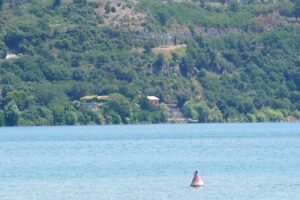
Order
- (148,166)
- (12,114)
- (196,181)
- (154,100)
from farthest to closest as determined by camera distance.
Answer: (154,100) → (12,114) → (148,166) → (196,181)

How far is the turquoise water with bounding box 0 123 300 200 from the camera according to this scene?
235 ft

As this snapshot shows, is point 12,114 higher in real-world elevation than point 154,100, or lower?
higher

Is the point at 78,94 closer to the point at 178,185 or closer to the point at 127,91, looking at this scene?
the point at 127,91

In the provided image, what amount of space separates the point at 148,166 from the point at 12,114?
7879cm

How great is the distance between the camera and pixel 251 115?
192375 mm

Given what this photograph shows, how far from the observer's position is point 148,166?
8888cm

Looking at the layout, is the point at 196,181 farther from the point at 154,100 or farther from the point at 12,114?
the point at 154,100

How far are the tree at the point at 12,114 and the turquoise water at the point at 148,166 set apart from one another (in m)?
25.7

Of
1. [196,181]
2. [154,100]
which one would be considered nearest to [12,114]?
[154,100]

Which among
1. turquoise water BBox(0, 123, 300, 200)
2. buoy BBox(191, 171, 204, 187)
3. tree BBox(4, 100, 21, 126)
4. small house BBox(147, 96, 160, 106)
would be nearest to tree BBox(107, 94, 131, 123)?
small house BBox(147, 96, 160, 106)

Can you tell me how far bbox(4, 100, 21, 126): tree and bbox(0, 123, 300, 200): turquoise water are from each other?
25685 mm

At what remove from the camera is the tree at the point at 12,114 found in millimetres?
165750

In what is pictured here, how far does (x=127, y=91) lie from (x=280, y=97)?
21.9 m

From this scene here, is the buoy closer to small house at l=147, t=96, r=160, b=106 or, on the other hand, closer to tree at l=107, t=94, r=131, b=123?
tree at l=107, t=94, r=131, b=123
